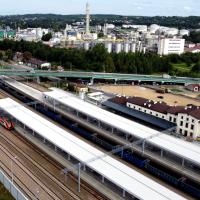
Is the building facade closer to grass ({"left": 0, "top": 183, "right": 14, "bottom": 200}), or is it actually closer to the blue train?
the blue train

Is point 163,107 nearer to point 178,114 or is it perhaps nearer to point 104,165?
point 178,114

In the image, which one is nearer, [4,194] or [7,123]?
[4,194]

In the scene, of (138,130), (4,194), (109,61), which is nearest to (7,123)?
(4,194)

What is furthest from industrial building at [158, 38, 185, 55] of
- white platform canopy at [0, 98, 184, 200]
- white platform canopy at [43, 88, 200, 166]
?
white platform canopy at [0, 98, 184, 200]

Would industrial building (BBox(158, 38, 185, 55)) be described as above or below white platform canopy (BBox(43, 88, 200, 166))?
above

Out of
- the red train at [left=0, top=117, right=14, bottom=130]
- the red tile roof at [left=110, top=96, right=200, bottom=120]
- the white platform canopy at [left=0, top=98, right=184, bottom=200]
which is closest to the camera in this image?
the white platform canopy at [left=0, top=98, right=184, bottom=200]

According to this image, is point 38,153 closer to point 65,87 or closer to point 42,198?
point 42,198

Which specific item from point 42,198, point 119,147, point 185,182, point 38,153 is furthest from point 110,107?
point 42,198
